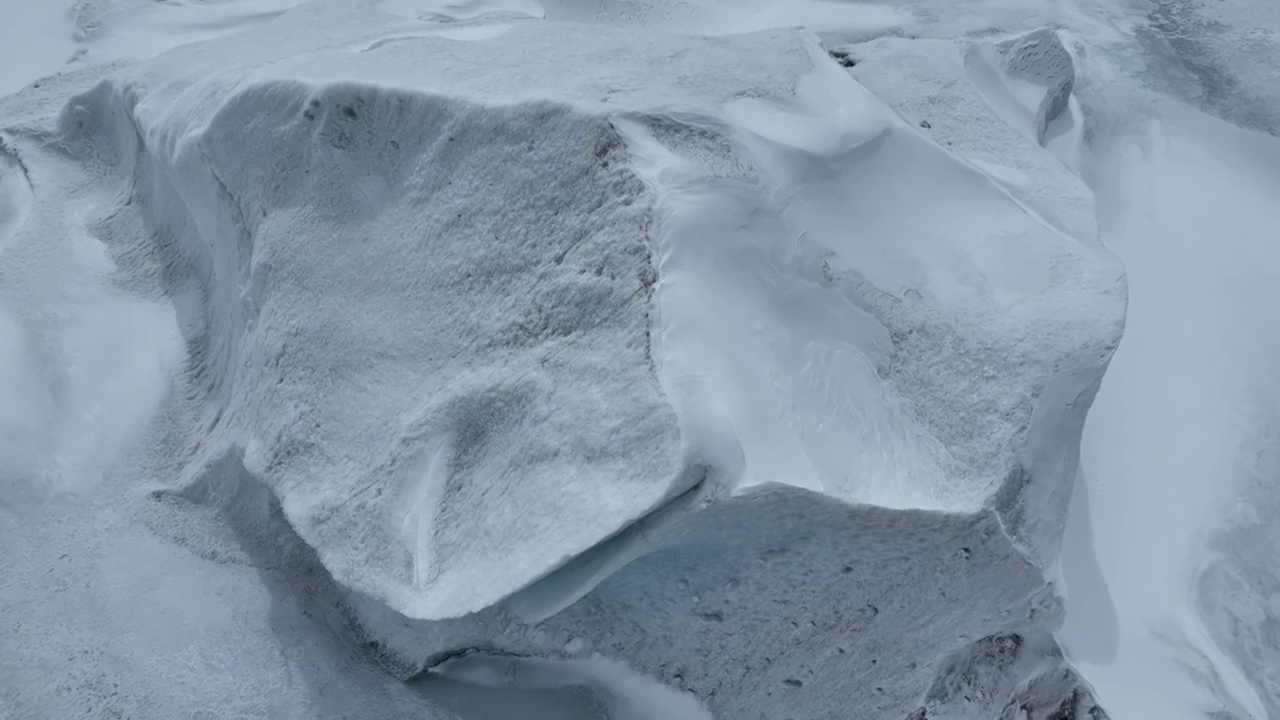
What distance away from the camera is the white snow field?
1.41 m

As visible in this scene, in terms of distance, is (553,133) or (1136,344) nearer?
(553,133)

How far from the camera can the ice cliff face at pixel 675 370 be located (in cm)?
138

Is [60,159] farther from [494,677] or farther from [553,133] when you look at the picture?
[494,677]

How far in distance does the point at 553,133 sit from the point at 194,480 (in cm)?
110

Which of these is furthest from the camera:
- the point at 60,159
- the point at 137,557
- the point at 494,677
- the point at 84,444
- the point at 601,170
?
the point at 60,159

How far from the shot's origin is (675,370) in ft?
4.38

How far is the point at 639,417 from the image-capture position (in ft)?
4.40

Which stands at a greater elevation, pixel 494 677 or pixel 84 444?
pixel 84 444

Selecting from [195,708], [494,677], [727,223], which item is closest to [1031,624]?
[727,223]

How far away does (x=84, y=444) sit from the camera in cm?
204

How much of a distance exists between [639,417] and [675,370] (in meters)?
0.09

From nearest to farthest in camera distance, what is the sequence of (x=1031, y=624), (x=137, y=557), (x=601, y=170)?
(x=1031, y=624) < (x=601, y=170) < (x=137, y=557)

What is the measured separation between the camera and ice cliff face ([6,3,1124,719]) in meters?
1.38

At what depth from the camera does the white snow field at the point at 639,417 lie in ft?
4.62
